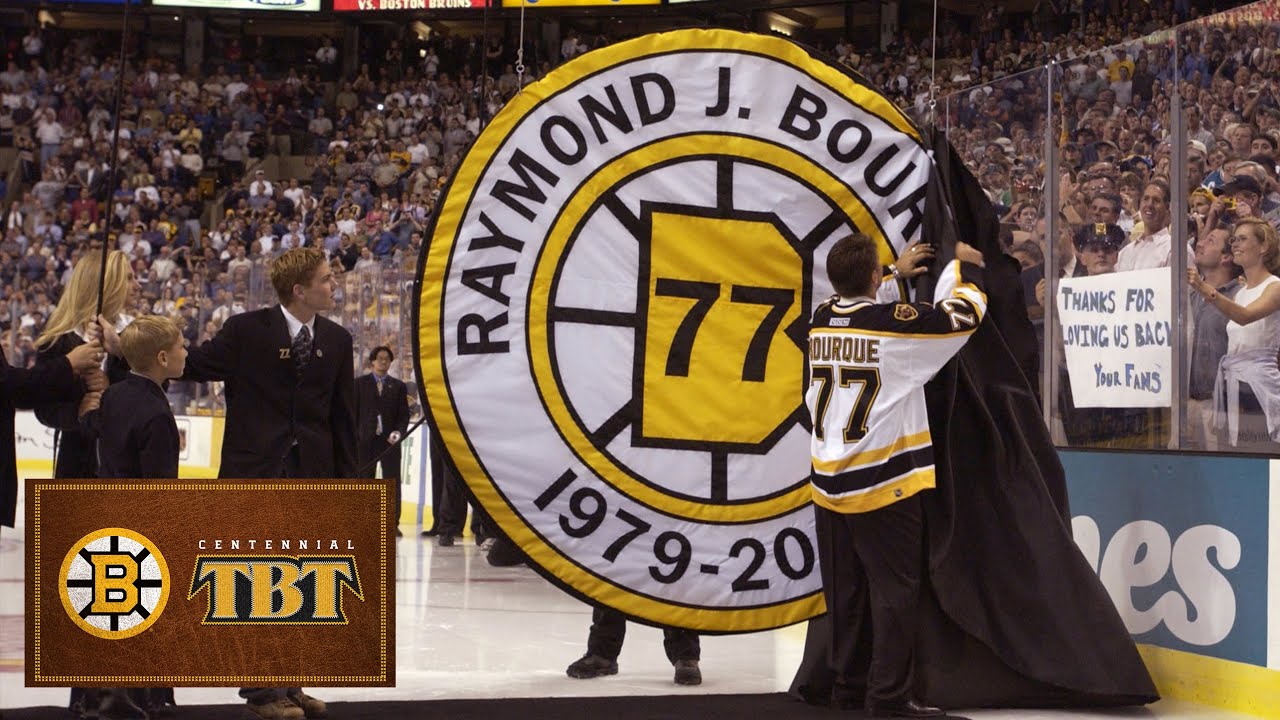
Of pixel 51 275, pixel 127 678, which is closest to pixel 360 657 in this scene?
pixel 127 678

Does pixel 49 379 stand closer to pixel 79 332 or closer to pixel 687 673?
pixel 79 332

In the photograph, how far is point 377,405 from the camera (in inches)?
507

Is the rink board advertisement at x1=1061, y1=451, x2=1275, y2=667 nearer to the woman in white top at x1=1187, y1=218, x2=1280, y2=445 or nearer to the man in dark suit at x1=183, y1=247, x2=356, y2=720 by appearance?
the woman in white top at x1=1187, y1=218, x2=1280, y2=445

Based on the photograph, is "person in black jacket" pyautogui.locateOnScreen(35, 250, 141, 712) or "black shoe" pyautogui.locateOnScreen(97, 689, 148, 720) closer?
"black shoe" pyautogui.locateOnScreen(97, 689, 148, 720)

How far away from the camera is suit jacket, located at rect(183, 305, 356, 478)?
4996 mm

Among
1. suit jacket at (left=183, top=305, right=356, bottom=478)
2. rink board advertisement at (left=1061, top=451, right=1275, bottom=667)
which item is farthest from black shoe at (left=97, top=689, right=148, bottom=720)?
rink board advertisement at (left=1061, top=451, right=1275, bottom=667)

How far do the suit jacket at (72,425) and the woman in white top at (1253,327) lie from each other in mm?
3992

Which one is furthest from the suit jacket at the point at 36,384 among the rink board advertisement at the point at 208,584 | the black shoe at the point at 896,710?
the black shoe at the point at 896,710

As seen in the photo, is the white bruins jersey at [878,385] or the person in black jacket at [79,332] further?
the person in black jacket at [79,332]

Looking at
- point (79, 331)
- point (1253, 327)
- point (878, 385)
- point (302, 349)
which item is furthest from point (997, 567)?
point (79, 331)

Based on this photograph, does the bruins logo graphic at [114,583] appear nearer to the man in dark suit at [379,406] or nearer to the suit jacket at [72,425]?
the suit jacket at [72,425]

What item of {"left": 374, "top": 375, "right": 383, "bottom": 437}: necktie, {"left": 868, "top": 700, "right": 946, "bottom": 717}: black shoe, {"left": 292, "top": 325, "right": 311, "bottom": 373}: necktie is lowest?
{"left": 868, "top": 700, "right": 946, "bottom": 717}: black shoe

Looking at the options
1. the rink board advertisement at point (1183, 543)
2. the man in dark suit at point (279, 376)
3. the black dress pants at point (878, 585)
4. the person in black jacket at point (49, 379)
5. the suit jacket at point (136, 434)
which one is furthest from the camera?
the rink board advertisement at point (1183, 543)

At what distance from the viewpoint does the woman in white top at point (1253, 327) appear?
5.69 m
